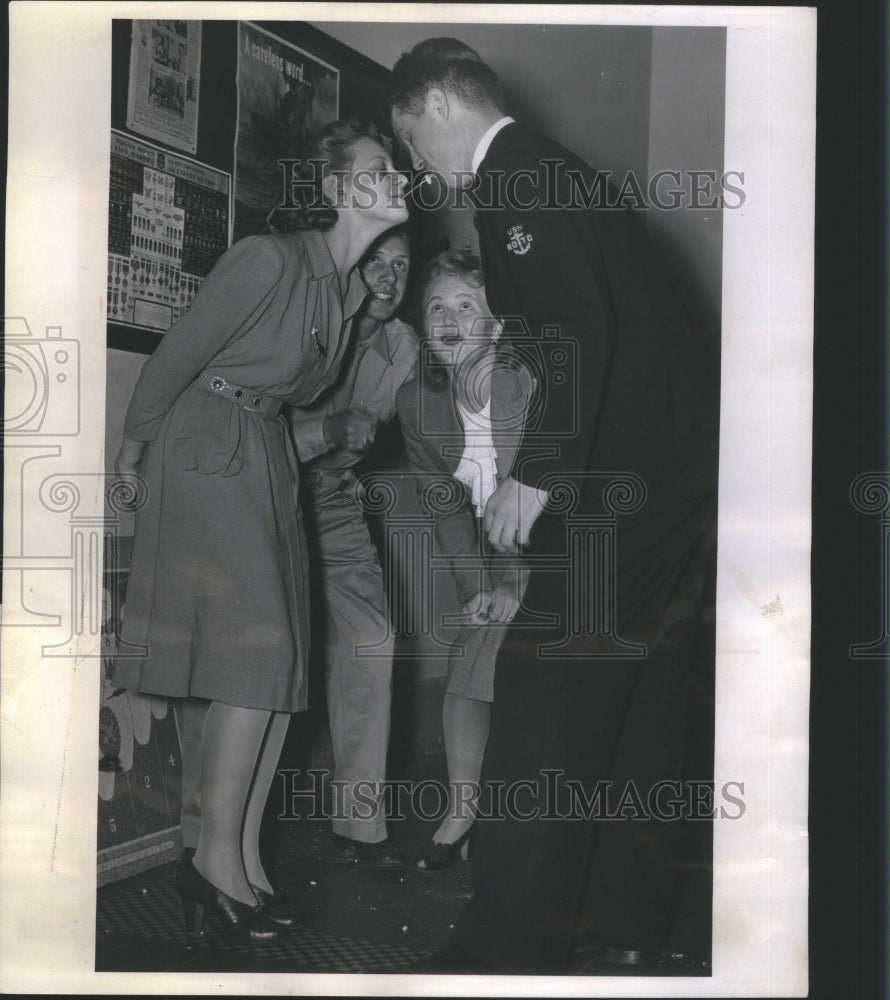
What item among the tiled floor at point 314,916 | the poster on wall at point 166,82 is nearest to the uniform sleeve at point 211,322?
the poster on wall at point 166,82

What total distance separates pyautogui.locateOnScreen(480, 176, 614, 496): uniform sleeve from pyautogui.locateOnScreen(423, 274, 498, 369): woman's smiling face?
0.13ft

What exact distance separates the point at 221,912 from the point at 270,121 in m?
1.54

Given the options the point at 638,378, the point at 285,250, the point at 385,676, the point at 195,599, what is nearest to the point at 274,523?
the point at 195,599

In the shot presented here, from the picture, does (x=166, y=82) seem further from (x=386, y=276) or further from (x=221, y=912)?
(x=221, y=912)

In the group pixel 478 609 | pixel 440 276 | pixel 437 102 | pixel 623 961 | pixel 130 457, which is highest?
pixel 437 102

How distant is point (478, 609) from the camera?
209 cm

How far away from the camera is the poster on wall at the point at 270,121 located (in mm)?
2084

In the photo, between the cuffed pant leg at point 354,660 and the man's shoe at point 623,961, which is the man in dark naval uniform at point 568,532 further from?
the cuffed pant leg at point 354,660

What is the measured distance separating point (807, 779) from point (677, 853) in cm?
30

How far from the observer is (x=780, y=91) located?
2.13 m

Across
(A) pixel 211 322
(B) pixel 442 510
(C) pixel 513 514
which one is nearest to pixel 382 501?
Answer: (B) pixel 442 510

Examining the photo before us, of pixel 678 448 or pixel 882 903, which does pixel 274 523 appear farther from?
pixel 882 903

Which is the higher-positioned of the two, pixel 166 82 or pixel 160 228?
pixel 166 82

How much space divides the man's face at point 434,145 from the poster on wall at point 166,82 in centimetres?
41
